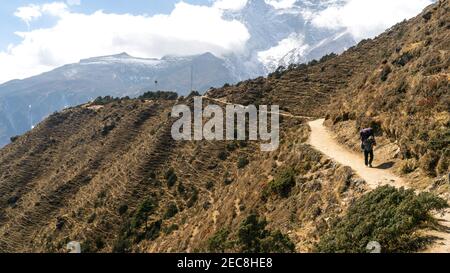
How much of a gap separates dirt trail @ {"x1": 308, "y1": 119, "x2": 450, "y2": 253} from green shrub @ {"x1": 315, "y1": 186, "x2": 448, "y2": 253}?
19.3 inches

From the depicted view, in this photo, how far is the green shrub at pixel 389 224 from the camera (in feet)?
44.8

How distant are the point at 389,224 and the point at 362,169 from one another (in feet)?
32.0

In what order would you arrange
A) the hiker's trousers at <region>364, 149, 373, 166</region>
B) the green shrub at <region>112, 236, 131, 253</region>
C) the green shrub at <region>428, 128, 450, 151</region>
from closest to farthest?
the green shrub at <region>428, 128, 450, 151</region> < the hiker's trousers at <region>364, 149, 373, 166</region> < the green shrub at <region>112, 236, 131, 253</region>

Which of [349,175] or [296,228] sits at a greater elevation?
[349,175]

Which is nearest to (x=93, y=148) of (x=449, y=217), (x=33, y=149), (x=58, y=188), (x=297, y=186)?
(x=58, y=188)

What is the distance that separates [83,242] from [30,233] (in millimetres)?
16135

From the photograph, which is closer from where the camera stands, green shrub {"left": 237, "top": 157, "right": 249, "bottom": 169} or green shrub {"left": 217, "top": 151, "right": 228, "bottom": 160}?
green shrub {"left": 237, "top": 157, "right": 249, "bottom": 169}

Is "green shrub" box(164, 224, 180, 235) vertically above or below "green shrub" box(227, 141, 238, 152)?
below

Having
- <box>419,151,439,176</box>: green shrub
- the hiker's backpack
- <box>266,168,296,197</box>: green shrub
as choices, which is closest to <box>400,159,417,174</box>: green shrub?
<box>419,151,439,176</box>: green shrub

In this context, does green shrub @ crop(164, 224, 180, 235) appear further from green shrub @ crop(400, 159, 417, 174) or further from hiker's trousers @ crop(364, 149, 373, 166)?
green shrub @ crop(400, 159, 417, 174)

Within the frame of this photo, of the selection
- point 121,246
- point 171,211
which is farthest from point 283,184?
point 121,246

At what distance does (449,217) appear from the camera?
15289mm

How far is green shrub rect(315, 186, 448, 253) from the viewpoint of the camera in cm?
1365
